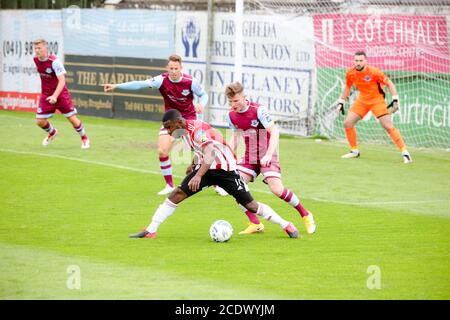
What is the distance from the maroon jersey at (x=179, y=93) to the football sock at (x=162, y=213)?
4.17 meters

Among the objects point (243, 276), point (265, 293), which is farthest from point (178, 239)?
point (265, 293)

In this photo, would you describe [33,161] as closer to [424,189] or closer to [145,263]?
[424,189]

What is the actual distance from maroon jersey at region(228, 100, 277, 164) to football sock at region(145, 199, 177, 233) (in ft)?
5.19

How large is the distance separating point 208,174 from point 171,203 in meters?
0.57

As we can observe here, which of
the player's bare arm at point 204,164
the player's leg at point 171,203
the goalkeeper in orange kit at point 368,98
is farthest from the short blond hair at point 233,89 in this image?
the goalkeeper in orange kit at point 368,98

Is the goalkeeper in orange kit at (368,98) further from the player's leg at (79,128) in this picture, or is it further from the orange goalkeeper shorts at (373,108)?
the player's leg at (79,128)

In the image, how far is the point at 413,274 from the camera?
9875 mm

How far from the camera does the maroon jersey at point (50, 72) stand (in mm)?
20969

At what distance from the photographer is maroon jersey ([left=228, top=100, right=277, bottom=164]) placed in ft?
41.7

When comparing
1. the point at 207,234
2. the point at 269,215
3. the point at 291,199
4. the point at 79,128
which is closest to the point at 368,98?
the point at 79,128

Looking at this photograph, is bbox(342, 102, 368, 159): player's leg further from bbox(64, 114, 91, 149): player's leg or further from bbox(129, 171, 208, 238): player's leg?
bbox(129, 171, 208, 238): player's leg

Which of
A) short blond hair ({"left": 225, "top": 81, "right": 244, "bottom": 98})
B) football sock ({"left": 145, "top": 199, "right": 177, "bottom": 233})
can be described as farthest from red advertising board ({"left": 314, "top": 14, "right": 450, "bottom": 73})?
football sock ({"left": 145, "top": 199, "right": 177, "bottom": 233})

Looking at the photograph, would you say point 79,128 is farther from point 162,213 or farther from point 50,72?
point 162,213

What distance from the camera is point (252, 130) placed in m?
12.8
